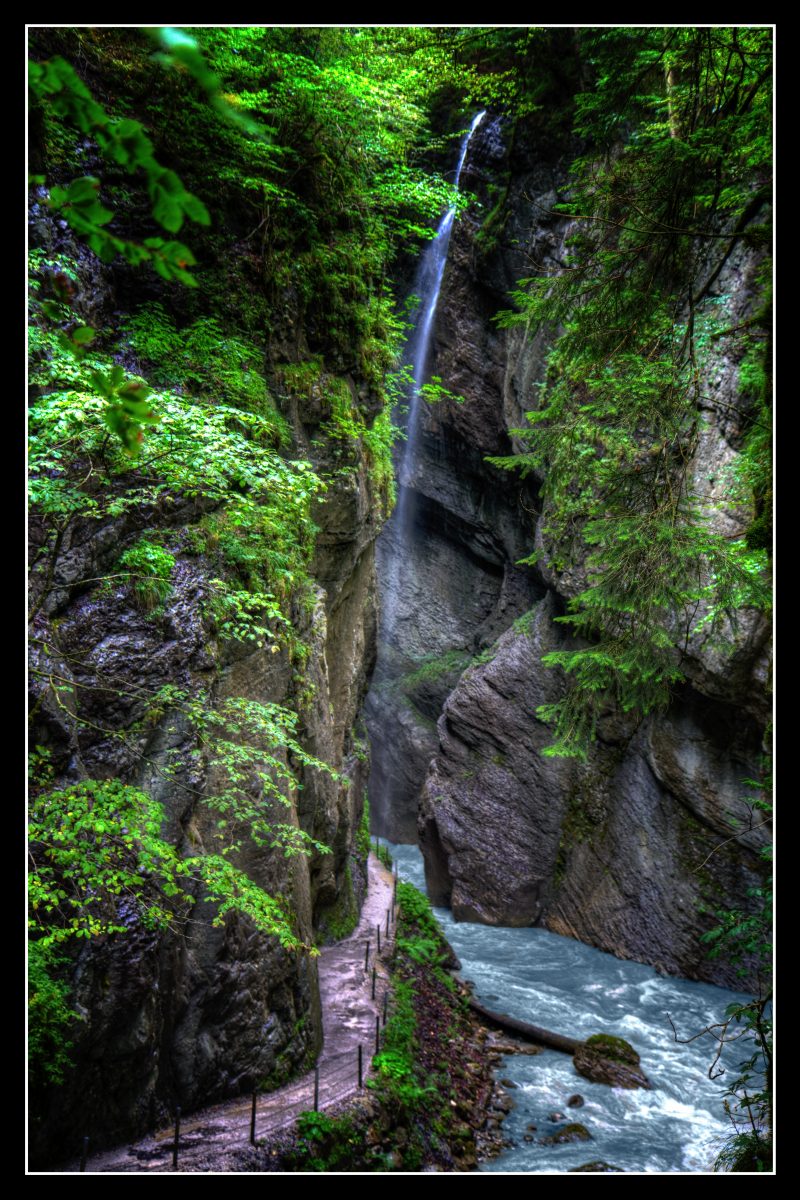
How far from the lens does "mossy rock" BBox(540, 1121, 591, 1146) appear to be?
7625 millimetres

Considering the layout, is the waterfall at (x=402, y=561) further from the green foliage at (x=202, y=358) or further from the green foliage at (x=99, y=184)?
the green foliage at (x=99, y=184)

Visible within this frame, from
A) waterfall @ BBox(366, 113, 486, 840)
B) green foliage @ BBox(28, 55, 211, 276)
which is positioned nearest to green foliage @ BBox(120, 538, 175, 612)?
green foliage @ BBox(28, 55, 211, 276)

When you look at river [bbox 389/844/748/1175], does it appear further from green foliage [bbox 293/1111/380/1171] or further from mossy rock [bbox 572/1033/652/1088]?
green foliage [bbox 293/1111/380/1171]

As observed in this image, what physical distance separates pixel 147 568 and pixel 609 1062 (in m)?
9.28

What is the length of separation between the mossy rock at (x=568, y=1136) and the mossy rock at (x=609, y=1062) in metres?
1.51

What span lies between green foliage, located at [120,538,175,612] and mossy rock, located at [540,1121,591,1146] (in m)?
7.39

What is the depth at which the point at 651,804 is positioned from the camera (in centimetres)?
1380

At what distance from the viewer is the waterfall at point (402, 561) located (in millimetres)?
21781

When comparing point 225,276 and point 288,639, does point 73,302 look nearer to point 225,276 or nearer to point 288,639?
point 225,276

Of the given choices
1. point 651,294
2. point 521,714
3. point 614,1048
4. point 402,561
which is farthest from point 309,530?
point 402,561

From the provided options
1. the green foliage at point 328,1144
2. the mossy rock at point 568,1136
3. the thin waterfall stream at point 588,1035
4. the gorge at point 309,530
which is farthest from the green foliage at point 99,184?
the mossy rock at point 568,1136

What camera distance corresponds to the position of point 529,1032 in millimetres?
10461

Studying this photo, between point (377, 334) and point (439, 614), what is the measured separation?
1375 centimetres

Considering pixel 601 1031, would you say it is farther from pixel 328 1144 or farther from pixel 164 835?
pixel 164 835
